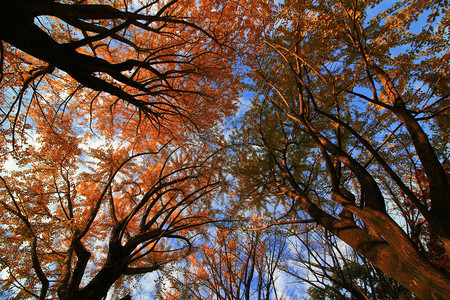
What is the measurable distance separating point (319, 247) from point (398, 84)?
5391 millimetres

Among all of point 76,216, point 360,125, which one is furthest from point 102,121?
point 360,125

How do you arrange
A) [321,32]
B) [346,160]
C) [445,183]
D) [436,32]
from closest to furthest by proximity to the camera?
[445,183] → [346,160] → [436,32] → [321,32]

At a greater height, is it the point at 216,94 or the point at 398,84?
the point at 216,94

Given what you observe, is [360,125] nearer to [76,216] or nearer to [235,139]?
[235,139]

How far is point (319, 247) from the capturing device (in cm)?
582

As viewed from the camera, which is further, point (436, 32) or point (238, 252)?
point (238, 252)

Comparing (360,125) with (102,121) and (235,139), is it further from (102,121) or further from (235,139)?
(102,121)

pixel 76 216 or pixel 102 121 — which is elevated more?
pixel 102 121

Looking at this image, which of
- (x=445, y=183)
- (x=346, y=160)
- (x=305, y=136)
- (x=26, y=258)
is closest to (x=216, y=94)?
(x=305, y=136)

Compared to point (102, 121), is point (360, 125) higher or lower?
lower

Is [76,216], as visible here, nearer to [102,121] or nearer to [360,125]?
[102,121]

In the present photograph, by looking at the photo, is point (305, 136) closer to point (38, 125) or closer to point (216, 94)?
point (216, 94)

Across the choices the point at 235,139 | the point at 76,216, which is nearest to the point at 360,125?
the point at 235,139

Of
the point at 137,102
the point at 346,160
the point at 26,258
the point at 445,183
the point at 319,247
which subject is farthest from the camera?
the point at 319,247
